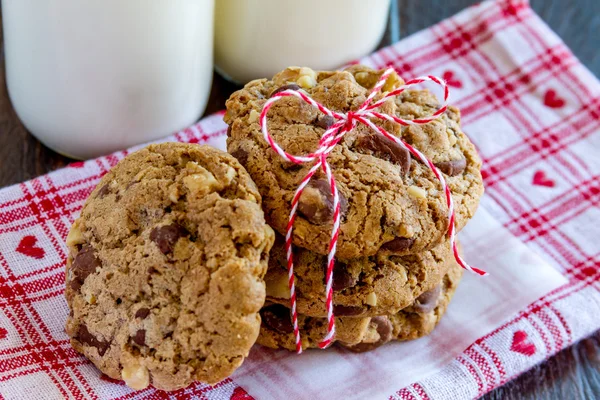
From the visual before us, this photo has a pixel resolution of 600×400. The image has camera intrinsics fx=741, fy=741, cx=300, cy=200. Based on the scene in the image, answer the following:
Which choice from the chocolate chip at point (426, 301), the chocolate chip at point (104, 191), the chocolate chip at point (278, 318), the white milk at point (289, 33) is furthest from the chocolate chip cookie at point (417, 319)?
the white milk at point (289, 33)

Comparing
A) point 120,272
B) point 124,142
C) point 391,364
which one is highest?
point 120,272

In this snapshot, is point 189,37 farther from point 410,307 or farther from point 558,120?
point 558,120

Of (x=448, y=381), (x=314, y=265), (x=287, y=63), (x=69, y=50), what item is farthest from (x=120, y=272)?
(x=287, y=63)

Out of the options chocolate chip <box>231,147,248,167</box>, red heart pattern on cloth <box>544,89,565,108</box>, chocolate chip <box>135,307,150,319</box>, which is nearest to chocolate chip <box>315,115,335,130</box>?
chocolate chip <box>231,147,248,167</box>

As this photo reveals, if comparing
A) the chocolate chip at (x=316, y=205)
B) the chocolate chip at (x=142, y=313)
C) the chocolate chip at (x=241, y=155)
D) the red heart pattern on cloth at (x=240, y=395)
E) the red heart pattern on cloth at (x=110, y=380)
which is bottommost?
the red heart pattern on cloth at (x=240, y=395)

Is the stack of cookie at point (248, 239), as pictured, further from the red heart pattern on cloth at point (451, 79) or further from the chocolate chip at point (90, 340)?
the red heart pattern on cloth at point (451, 79)

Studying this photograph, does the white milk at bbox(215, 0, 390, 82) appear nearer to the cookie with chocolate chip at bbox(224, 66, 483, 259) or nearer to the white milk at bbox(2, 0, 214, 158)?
the white milk at bbox(2, 0, 214, 158)
